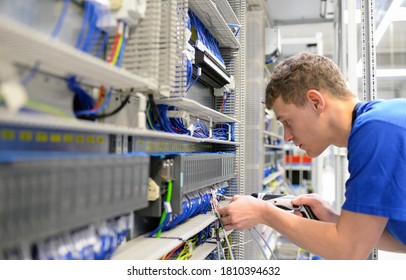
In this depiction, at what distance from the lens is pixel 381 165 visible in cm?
115

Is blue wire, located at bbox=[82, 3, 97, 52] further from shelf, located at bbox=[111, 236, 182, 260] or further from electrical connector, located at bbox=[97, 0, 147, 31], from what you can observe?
shelf, located at bbox=[111, 236, 182, 260]

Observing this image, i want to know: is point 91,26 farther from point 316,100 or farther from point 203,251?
point 203,251

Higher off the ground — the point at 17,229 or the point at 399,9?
the point at 399,9

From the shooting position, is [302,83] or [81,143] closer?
[81,143]

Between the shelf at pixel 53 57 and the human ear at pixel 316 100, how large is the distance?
68 centimetres

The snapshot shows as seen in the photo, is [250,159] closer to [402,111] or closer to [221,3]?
[221,3]

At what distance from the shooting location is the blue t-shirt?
114 cm

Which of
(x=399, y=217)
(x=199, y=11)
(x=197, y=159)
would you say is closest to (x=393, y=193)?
(x=399, y=217)

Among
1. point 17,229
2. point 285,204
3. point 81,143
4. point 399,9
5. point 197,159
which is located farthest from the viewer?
point 399,9

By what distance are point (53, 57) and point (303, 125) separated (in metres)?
1.03

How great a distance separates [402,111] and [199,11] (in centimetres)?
126

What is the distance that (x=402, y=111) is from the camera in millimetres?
1198

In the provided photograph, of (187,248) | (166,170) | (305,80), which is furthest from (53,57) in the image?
(187,248)

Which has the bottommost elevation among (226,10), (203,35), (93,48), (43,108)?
(43,108)
